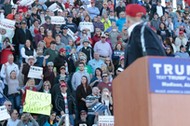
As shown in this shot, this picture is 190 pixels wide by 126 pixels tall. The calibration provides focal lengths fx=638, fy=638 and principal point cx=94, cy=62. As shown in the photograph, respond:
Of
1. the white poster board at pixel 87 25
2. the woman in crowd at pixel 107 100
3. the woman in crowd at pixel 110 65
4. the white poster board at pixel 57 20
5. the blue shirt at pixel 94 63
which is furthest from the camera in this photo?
the white poster board at pixel 87 25

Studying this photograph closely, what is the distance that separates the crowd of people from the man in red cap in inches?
202

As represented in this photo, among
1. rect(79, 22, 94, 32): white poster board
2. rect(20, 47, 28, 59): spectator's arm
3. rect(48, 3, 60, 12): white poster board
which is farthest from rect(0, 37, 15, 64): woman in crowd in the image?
rect(48, 3, 60, 12): white poster board

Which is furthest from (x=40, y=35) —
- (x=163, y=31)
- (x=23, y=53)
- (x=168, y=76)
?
(x=168, y=76)

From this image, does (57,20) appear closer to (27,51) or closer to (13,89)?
(27,51)

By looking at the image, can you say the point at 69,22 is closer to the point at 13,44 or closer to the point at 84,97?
the point at 13,44

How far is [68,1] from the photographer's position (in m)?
20.8

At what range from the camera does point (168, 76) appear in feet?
14.3

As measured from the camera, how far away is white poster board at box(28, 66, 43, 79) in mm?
14289

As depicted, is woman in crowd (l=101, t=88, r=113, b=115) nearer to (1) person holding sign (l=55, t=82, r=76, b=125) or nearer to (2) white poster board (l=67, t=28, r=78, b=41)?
(1) person holding sign (l=55, t=82, r=76, b=125)

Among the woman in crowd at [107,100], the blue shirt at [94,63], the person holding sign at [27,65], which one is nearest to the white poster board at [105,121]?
the woman in crowd at [107,100]

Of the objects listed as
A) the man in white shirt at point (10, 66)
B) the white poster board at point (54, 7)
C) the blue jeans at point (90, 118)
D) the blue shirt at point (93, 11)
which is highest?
the white poster board at point (54, 7)

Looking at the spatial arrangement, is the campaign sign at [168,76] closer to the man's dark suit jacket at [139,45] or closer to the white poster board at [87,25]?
the man's dark suit jacket at [139,45]

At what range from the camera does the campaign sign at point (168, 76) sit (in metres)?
4.34

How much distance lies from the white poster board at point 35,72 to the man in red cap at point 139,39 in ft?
28.9
